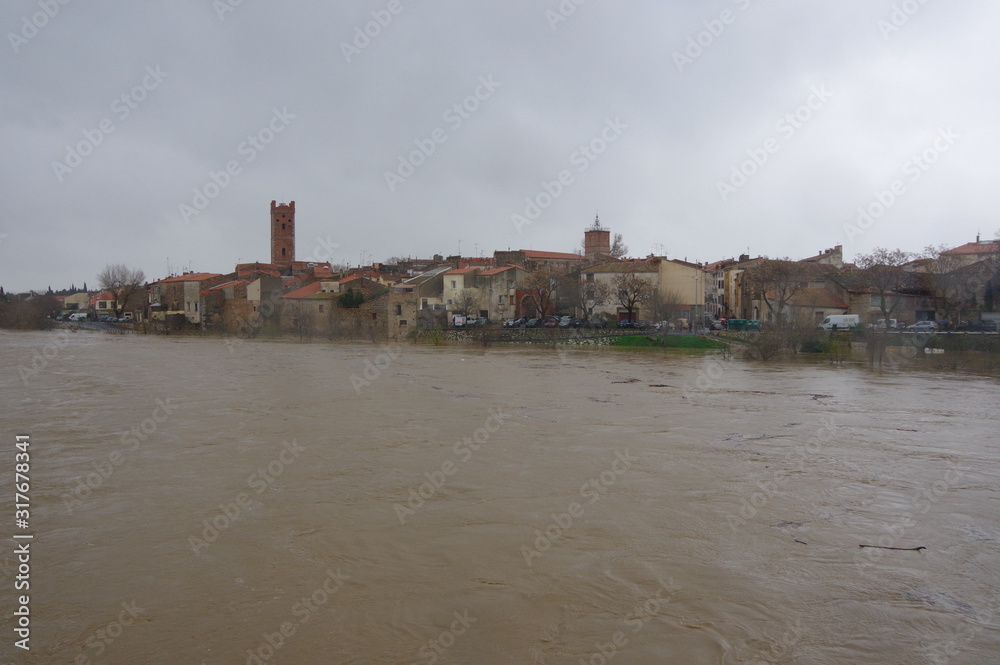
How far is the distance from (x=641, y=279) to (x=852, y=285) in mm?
14085

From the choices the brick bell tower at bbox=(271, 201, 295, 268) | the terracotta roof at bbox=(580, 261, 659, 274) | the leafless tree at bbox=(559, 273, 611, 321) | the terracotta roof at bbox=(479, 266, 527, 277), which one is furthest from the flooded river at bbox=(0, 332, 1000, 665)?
the brick bell tower at bbox=(271, 201, 295, 268)

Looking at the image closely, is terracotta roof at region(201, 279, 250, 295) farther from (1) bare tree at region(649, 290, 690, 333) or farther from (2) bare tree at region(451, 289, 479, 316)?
(1) bare tree at region(649, 290, 690, 333)

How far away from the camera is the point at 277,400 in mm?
18844

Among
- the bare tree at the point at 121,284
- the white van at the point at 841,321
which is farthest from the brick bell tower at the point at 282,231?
the white van at the point at 841,321

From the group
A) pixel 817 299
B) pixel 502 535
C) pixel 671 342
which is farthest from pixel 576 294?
pixel 502 535

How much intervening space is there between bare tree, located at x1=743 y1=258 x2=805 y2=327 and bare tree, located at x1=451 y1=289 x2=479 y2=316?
64.1 feet

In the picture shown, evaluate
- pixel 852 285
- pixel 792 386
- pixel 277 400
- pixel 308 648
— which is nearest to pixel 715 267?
pixel 852 285

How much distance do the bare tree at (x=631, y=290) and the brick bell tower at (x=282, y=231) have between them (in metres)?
55.1

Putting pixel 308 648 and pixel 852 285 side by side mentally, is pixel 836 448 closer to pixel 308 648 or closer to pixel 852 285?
pixel 308 648

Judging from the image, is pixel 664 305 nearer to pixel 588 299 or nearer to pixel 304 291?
pixel 588 299

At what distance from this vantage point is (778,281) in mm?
45812

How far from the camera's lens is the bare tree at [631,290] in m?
49.8

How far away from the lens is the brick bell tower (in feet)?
307

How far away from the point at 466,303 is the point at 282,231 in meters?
50.1
